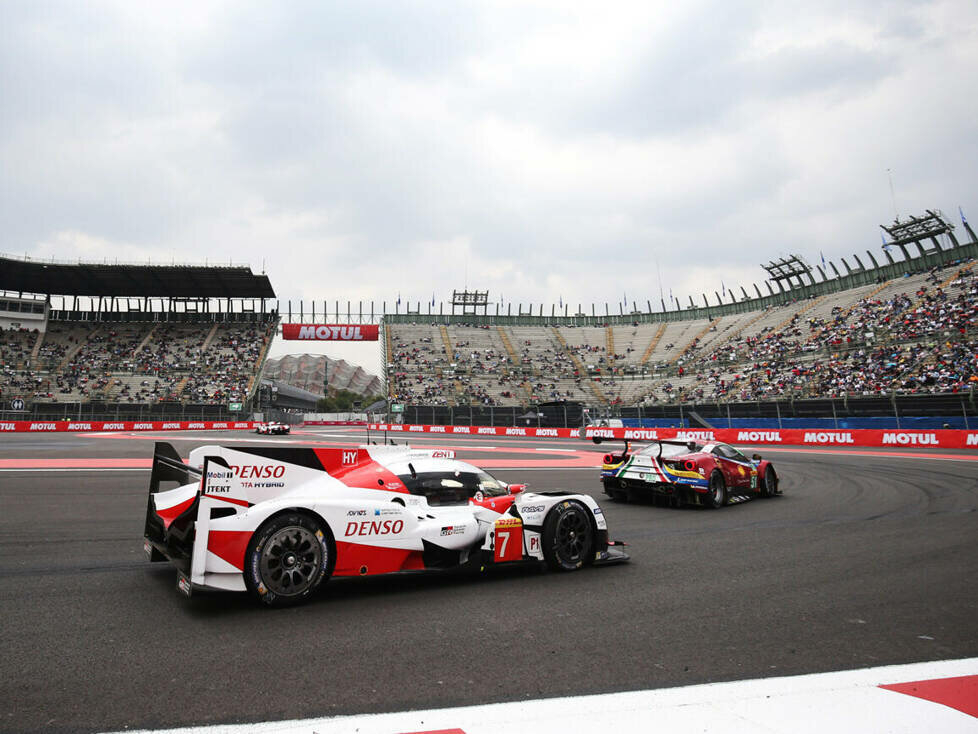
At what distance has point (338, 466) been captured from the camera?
5156 mm

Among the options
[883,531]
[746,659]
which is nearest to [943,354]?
[883,531]

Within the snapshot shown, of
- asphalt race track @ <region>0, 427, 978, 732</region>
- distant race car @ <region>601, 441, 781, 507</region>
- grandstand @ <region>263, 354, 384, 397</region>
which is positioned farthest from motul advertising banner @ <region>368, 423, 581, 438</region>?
grandstand @ <region>263, 354, 384, 397</region>

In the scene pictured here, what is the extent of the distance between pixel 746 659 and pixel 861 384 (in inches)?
1482

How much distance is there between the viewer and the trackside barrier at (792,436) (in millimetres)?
23188

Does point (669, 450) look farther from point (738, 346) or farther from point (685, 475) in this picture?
point (738, 346)

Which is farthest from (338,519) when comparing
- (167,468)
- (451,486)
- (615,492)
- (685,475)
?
(615,492)

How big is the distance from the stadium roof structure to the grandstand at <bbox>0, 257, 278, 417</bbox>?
0.30ft

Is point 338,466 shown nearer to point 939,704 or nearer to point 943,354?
point 939,704

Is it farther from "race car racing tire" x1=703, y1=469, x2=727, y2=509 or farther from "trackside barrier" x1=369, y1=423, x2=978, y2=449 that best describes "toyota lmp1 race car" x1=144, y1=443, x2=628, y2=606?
"trackside barrier" x1=369, y1=423, x2=978, y2=449

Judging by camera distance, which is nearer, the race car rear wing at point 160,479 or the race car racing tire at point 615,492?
the race car rear wing at point 160,479

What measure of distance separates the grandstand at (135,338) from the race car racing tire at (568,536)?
150 feet

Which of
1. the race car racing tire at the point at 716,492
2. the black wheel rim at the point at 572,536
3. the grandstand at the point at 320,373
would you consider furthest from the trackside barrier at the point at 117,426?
the grandstand at the point at 320,373

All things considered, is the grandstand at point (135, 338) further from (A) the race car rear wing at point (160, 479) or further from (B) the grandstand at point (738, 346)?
(A) the race car rear wing at point (160, 479)

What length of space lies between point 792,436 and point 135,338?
58.0m
